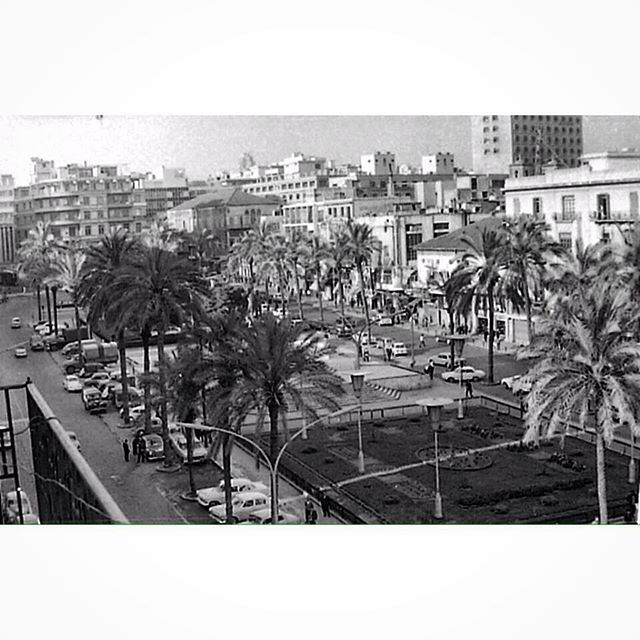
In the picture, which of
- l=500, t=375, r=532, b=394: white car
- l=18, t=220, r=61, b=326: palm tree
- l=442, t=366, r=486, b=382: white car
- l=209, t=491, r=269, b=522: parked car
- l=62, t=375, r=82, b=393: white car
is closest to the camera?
l=209, t=491, r=269, b=522: parked car

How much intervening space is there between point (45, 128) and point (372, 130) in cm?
558

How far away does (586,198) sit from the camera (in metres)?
20.0

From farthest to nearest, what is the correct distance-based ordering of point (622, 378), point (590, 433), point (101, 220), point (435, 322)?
point (435, 322) → point (101, 220) → point (590, 433) → point (622, 378)

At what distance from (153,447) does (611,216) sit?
31.2ft

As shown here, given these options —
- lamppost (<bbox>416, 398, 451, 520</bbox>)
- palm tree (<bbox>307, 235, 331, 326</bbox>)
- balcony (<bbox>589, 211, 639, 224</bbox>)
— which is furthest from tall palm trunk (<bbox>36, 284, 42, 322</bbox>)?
balcony (<bbox>589, 211, 639, 224</bbox>)

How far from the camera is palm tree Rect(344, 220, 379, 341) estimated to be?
2158 cm

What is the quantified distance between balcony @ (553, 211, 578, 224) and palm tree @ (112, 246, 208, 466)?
22.9 ft

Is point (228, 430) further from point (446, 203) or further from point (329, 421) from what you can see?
point (446, 203)

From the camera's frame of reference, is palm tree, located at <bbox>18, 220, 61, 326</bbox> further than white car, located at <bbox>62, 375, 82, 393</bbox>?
Yes

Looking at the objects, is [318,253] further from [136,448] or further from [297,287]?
[136,448]

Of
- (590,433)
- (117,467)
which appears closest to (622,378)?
(590,433)

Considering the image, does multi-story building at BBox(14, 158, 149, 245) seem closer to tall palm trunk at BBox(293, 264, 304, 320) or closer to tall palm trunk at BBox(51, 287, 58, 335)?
tall palm trunk at BBox(51, 287, 58, 335)

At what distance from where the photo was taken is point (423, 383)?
20.9 m

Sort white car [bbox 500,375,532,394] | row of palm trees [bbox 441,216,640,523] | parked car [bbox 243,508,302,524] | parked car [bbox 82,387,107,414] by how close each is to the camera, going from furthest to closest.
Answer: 1. white car [bbox 500,375,532,394]
2. parked car [bbox 82,387,107,414]
3. parked car [bbox 243,508,302,524]
4. row of palm trees [bbox 441,216,640,523]
